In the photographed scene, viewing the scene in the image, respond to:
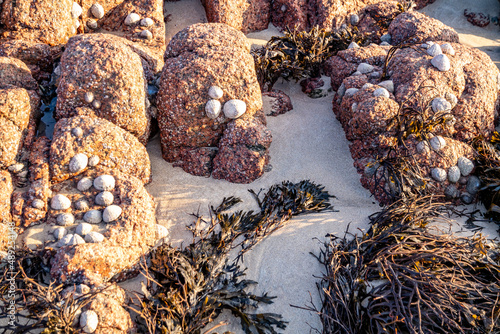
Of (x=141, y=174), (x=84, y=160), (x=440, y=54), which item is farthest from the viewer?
(x=440, y=54)

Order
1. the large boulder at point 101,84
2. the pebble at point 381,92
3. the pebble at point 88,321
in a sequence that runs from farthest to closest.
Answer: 1. the pebble at point 381,92
2. the large boulder at point 101,84
3. the pebble at point 88,321

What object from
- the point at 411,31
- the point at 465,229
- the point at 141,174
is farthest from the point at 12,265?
the point at 411,31

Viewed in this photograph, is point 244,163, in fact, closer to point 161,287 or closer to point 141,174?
point 141,174

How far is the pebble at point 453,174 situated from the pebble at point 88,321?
3750 mm

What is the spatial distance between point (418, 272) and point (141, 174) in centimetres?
288

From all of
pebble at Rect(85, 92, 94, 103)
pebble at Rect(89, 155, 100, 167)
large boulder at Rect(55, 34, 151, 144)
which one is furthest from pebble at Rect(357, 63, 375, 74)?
pebble at Rect(89, 155, 100, 167)

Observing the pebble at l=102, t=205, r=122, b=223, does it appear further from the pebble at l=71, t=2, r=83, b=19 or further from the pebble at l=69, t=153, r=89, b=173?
the pebble at l=71, t=2, r=83, b=19

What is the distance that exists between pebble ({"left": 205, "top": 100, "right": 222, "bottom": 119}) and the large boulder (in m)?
0.73

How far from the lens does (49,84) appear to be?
14.4 feet

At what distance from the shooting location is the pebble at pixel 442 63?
170 inches

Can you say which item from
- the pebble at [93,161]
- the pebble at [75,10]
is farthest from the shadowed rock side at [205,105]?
the pebble at [75,10]

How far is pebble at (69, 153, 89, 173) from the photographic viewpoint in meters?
3.49

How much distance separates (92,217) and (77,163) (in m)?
0.57

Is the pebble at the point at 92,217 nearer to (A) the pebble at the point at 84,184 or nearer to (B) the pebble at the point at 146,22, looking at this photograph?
(A) the pebble at the point at 84,184
